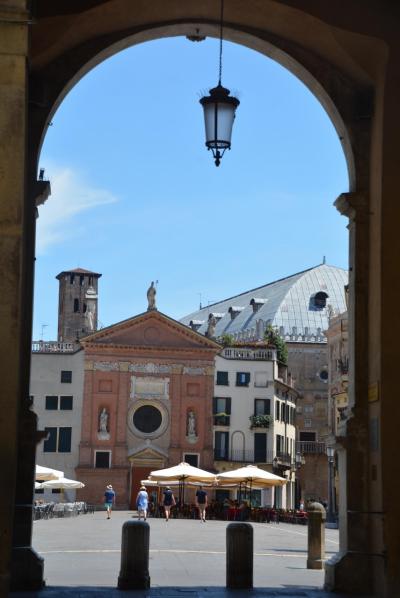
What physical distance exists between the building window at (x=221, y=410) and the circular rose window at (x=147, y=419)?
4.04m

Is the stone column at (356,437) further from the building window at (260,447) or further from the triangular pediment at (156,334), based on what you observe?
the building window at (260,447)

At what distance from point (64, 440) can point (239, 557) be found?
2354 inches

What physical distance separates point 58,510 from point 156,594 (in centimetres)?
3963

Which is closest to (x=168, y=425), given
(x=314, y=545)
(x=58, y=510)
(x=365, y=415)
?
(x=58, y=510)

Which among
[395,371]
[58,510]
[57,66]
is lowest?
[58,510]

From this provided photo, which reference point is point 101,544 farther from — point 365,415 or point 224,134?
point 224,134

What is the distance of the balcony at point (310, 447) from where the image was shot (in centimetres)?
9401

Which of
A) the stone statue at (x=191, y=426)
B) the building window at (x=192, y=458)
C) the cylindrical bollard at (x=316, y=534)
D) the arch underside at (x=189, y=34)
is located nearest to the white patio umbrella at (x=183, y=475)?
the building window at (x=192, y=458)

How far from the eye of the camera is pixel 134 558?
45.2 ft

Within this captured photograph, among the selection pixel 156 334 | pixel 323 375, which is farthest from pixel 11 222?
pixel 323 375

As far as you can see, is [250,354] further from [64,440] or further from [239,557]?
[239,557]

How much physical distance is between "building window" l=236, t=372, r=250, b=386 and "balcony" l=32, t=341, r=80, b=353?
11.4 metres

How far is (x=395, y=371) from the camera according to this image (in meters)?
12.8

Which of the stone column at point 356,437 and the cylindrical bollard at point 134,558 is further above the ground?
the stone column at point 356,437
